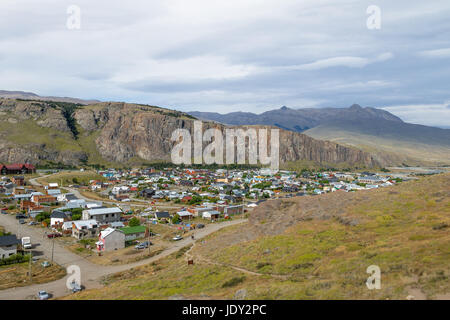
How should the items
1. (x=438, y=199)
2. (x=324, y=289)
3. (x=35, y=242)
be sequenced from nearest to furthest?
(x=324, y=289)
(x=438, y=199)
(x=35, y=242)

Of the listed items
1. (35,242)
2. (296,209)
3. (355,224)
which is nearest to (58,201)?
(35,242)

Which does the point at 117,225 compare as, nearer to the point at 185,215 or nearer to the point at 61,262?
the point at 185,215

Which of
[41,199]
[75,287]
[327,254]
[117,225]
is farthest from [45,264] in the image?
[41,199]

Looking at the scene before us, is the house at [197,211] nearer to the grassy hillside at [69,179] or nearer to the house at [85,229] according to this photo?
the house at [85,229]

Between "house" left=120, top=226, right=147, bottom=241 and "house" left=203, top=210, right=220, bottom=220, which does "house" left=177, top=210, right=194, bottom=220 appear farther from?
"house" left=120, top=226, right=147, bottom=241

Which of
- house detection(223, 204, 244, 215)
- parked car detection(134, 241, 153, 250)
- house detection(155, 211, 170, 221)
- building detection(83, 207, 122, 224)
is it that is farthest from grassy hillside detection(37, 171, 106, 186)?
parked car detection(134, 241, 153, 250)

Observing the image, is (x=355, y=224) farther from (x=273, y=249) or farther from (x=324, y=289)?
(x=324, y=289)
